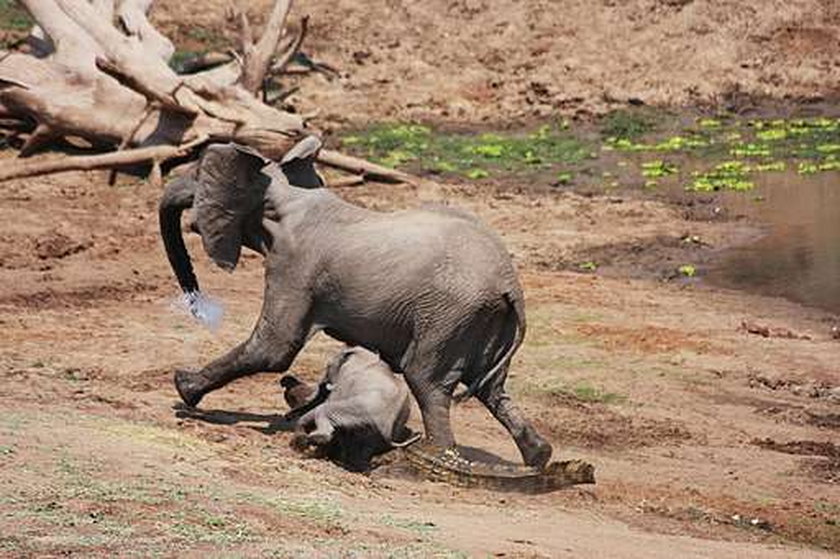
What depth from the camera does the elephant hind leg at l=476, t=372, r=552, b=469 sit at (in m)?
10.8

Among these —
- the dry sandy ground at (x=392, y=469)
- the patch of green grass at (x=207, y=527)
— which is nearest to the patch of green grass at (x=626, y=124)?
the dry sandy ground at (x=392, y=469)

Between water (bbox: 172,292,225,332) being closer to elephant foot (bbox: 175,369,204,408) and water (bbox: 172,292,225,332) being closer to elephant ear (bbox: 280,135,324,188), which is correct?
elephant foot (bbox: 175,369,204,408)

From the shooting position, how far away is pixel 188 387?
11.2m

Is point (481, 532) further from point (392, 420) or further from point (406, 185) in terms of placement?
point (406, 185)

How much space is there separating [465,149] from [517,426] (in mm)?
14315

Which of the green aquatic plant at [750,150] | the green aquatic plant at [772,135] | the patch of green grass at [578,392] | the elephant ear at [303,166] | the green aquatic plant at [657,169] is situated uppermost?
the elephant ear at [303,166]

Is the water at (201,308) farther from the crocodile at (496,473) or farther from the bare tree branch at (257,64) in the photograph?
the bare tree branch at (257,64)

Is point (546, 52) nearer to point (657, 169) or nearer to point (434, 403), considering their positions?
point (657, 169)

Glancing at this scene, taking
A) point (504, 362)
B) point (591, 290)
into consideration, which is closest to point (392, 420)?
point (504, 362)

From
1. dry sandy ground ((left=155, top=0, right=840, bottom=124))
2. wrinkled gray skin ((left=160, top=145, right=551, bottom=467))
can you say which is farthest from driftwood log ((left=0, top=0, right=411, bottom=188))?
wrinkled gray skin ((left=160, top=145, right=551, bottom=467))

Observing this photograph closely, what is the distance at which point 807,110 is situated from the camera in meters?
28.4

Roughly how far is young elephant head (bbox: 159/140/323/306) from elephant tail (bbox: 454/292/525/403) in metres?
1.64

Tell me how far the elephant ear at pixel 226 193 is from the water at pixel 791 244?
8.07 m

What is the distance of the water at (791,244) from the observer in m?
18.4
